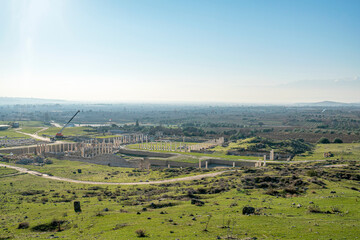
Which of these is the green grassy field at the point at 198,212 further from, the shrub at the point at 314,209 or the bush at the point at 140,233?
the bush at the point at 140,233

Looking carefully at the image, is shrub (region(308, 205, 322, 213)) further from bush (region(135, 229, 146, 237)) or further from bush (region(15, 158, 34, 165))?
bush (region(15, 158, 34, 165))

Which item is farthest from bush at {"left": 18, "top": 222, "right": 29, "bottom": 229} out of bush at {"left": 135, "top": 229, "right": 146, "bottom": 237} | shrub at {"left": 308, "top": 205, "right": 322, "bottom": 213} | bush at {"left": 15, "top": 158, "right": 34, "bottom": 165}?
bush at {"left": 15, "top": 158, "right": 34, "bottom": 165}

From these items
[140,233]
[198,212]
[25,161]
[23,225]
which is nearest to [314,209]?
[198,212]

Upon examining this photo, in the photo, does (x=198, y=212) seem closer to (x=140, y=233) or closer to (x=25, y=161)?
(x=140, y=233)

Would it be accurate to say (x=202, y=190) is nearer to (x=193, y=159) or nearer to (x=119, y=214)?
(x=119, y=214)

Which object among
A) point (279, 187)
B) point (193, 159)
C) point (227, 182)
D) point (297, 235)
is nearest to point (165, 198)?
point (227, 182)

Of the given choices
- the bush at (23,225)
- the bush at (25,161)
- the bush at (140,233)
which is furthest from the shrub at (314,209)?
the bush at (25,161)

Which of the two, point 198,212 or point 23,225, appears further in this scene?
point 198,212

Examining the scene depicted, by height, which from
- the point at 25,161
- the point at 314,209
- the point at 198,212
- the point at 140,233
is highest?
the point at 314,209

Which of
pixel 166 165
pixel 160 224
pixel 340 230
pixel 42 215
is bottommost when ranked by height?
pixel 166 165
